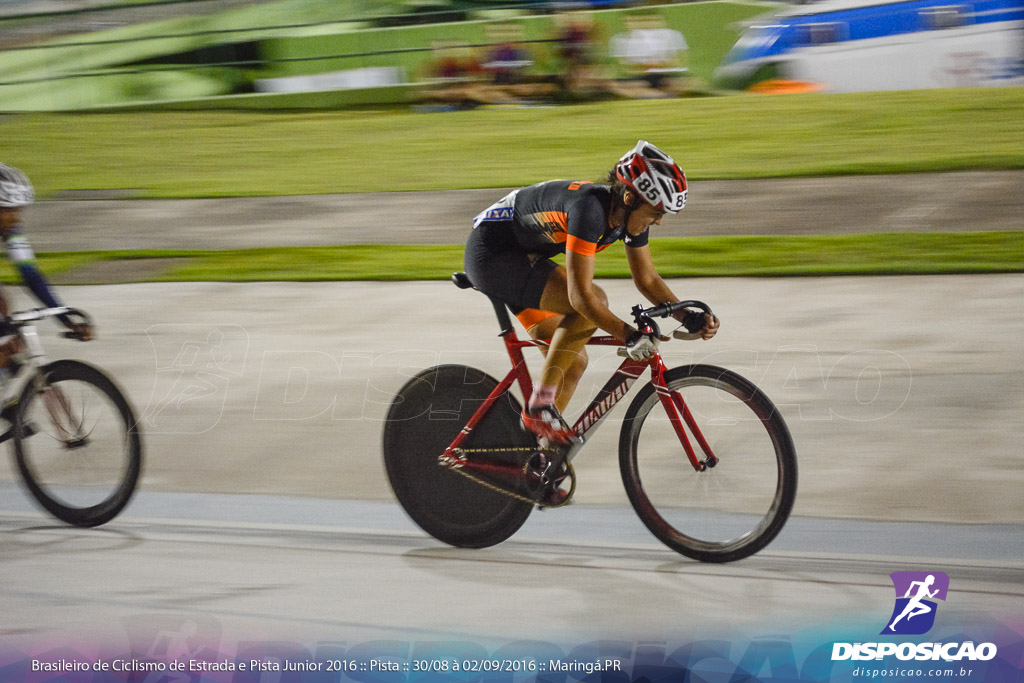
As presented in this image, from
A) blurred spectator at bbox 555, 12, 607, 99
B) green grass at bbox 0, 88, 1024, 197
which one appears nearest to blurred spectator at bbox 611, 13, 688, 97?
blurred spectator at bbox 555, 12, 607, 99

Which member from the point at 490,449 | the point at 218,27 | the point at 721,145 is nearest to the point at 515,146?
the point at 721,145

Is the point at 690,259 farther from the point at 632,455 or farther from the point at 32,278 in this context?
the point at 32,278

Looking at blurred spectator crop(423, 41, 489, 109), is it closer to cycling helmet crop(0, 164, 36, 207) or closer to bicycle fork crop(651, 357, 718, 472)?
cycling helmet crop(0, 164, 36, 207)

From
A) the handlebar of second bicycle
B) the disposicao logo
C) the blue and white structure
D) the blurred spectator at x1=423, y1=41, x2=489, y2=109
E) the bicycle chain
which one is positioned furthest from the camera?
the blurred spectator at x1=423, y1=41, x2=489, y2=109

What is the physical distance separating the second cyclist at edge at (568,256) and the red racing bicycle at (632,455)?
0.07m

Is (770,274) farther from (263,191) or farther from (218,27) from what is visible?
(218,27)

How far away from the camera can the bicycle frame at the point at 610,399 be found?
3652 millimetres

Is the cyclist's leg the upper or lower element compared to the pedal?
upper

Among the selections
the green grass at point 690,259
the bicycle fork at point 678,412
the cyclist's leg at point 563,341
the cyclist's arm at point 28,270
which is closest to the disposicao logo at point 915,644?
the bicycle fork at point 678,412

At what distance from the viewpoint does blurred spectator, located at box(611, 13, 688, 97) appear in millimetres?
13516

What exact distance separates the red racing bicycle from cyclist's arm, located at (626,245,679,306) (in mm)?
136

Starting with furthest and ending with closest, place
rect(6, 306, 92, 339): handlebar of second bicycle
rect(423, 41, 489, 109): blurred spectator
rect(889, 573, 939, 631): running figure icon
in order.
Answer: rect(423, 41, 489, 109): blurred spectator, rect(6, 306, 92, 339): handlebar of second bicycle, rect(889, 573, 939, 631): running figure icon

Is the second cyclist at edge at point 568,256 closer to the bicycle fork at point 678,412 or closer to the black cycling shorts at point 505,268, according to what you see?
the black cycling shorts at point 505,268

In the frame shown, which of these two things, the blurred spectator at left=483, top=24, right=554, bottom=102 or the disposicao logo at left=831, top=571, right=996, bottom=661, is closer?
the disposicao logo at left=831, top=571, right=996, bottom=661
